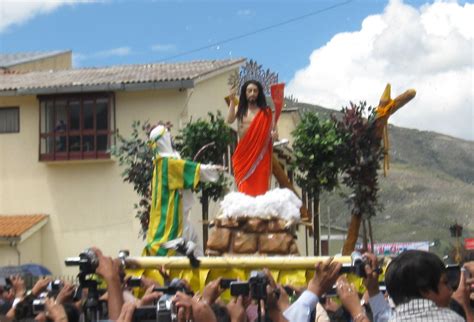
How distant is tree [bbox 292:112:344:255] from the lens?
1611 centimetres

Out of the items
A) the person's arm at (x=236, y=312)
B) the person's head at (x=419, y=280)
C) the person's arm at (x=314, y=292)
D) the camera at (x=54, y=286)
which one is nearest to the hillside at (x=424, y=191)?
the camera at (x=54, y=286)

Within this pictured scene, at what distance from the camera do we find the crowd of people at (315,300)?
4488mm

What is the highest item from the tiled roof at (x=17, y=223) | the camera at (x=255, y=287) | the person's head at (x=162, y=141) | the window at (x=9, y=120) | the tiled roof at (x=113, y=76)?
the tiled roof at (x=113, y=76)

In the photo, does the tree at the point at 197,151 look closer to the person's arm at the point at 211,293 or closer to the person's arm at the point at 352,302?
the person's arm at the point at 211,293

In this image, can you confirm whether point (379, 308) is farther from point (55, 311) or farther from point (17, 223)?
point (17, 223)

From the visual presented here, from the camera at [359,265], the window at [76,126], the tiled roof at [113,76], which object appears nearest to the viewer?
the camera at [359,265]

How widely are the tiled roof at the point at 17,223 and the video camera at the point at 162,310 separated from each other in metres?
21.1

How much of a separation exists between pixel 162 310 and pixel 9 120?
79.6 ft

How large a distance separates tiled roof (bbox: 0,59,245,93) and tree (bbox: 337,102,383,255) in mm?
11054

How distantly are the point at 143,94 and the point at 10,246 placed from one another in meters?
4.86

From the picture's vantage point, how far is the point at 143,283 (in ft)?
25.9

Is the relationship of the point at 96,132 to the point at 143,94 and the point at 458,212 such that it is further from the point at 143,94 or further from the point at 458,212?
the point at 458,212

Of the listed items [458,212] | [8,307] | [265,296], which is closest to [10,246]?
[8,307]

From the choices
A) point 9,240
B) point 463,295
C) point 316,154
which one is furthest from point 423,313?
point 9,240
